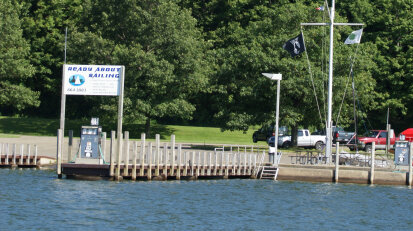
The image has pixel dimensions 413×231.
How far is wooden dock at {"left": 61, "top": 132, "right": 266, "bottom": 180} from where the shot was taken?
39.5 meters

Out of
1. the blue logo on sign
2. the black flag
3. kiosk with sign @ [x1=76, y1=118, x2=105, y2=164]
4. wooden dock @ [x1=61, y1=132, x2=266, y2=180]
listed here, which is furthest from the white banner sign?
the black flag

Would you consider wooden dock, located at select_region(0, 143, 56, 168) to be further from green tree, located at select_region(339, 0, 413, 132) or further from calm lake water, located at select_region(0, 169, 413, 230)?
green tree, located at select_region(339, 0, 413, 132)

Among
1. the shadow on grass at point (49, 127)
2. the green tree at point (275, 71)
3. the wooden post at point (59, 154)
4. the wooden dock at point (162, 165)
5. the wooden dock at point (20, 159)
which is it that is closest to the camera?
the wooden dock at point (162, 165)

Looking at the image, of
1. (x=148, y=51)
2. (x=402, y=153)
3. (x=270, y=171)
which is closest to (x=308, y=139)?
(x=148, y=51)

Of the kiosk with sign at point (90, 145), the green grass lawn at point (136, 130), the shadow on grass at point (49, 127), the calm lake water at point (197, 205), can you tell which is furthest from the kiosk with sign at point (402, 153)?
the shadow on grass at point (49, 127)

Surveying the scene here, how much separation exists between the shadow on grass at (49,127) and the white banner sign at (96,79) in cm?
3111

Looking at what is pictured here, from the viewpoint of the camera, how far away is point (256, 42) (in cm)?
6206

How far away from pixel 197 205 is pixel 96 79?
9674 millimetres

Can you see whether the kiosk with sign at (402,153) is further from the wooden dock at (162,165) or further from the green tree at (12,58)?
the green tree at (12,58)

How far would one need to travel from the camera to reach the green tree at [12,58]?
234 feet

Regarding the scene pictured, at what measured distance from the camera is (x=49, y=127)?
76438 millimetres

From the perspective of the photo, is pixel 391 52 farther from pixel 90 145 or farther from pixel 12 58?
pixel 90 145

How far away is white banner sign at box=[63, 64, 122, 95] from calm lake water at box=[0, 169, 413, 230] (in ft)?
14.9

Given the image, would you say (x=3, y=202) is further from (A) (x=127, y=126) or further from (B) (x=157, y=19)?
(A) (x=127, y=126)
